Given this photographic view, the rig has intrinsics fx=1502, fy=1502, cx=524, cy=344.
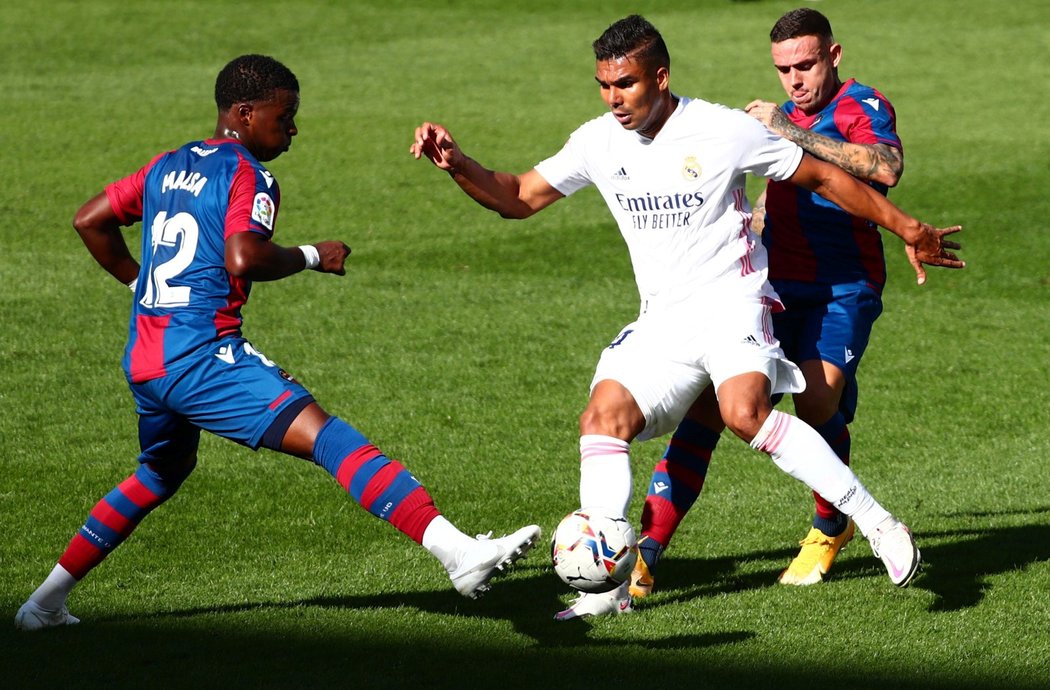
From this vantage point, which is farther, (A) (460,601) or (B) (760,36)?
(B) (760,36)

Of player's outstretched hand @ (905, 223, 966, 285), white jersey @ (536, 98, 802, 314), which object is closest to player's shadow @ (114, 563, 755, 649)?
white jersey @ (536, 98, 802, 314)

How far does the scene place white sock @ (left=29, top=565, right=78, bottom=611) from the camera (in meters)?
5.55

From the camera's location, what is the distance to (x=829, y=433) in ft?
20.9

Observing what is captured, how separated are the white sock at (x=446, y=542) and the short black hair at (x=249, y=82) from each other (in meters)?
1.68

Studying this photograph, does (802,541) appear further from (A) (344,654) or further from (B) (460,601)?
(A) (344,654)

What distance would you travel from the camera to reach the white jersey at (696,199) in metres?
5.57

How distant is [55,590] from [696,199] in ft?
9.11

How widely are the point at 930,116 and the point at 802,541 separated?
1470 centimetres

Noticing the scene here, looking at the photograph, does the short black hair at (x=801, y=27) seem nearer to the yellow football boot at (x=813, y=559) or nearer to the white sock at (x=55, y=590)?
the yellow football boot at (x=813, y=559)

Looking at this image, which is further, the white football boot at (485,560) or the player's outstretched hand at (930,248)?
the player's outstretched hand at (930,248)

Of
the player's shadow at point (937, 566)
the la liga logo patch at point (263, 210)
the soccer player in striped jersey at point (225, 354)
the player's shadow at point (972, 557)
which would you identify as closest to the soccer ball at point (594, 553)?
the soccer player in striped jersey at point (225, 354)

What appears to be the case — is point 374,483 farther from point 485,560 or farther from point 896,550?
point 896,550

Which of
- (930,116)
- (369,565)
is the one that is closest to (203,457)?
(369,565)

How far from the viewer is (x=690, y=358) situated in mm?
5551
